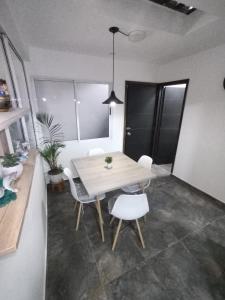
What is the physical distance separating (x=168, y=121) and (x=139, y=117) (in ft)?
2.75

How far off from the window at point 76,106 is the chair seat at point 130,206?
2111 millimetres

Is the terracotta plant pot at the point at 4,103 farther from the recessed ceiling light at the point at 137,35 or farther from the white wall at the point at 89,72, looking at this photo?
the recessed ceiling light at the point at 137,35

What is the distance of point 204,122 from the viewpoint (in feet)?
8.50

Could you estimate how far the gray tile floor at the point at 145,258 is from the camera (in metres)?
1.32

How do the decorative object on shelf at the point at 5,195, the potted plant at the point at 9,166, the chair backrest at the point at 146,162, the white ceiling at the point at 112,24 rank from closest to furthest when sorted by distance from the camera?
the decorative object on shelf at the point at 5,195, the potted plant at the point at 9,166, the white ceiling at the point at 112,24, the chair backrest at the point at 146,162

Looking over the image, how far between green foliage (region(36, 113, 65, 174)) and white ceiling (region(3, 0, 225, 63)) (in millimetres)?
1214

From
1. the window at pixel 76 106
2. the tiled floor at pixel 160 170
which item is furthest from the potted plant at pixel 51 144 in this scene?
the tiled floor at pixel 160 170

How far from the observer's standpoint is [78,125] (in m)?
3.11

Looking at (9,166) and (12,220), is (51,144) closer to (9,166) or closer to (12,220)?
(9,166)


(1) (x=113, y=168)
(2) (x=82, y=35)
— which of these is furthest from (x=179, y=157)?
(2) (x=82, y=35)

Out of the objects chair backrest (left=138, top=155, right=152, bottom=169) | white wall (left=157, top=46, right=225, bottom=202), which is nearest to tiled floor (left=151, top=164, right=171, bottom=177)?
white wall (left=157, top=46, right=225, bottom=202)

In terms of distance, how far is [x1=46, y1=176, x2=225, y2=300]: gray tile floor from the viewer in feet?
4.32

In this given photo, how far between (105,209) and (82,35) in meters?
2.70

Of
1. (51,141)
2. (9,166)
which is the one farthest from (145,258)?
(51,141)
